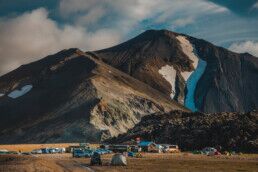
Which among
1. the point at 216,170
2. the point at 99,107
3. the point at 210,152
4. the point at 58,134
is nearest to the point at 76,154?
the point at 210,152

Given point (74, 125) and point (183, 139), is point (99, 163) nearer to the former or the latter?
point (183, 139)

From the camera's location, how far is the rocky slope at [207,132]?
398ft

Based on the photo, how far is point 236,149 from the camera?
119938 millimetres

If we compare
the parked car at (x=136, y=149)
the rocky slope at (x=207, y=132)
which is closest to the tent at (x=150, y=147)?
the parked car at (x=136, y=149)

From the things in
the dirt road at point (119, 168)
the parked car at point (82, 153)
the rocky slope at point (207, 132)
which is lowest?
the dirt road at point (119, 168)

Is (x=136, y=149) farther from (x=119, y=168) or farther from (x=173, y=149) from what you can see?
(x=119, y=168)

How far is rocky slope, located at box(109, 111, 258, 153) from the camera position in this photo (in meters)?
121

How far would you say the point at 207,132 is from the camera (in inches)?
5202

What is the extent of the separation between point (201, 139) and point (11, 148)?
170 feet

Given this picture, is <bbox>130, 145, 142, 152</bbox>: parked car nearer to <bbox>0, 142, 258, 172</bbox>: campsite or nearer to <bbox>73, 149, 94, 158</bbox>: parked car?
<bbox>0, 142, 258, 172</bbox>: campsite

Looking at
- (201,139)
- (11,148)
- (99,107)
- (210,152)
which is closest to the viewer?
(210,152)

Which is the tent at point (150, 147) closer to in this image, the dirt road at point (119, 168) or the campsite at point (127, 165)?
the campsite at point (127, 165)

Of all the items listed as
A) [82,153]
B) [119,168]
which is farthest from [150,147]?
[119,168]

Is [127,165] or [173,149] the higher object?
[173,149]
